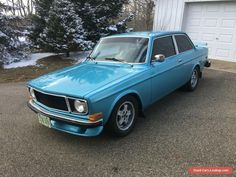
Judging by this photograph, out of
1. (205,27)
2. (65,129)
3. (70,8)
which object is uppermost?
(70,8)

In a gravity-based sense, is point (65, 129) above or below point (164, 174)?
above

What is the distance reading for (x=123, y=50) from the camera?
14.5 feet

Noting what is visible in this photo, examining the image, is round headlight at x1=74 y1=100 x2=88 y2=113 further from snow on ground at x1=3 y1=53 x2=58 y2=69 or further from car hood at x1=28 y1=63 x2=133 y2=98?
snow on ground at x1=3 y1=53 x2=58 y2=69

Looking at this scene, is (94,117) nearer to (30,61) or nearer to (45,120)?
(45,120)

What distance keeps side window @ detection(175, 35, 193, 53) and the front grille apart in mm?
3077

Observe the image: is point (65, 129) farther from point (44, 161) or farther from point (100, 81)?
point (100, 81)

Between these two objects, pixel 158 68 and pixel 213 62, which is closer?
pixel 158 68

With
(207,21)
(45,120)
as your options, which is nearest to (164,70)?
(45,120)

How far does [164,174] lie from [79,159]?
3.82ft

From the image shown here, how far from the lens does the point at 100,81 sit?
11.4 ft

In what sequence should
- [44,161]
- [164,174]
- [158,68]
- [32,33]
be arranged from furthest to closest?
[32,33]
[158,68]
[44,161]
[164,174]

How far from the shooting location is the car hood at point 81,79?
10.7ft

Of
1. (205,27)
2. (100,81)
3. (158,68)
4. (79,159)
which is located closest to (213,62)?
(205,27)

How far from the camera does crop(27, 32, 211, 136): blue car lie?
3191 mm
